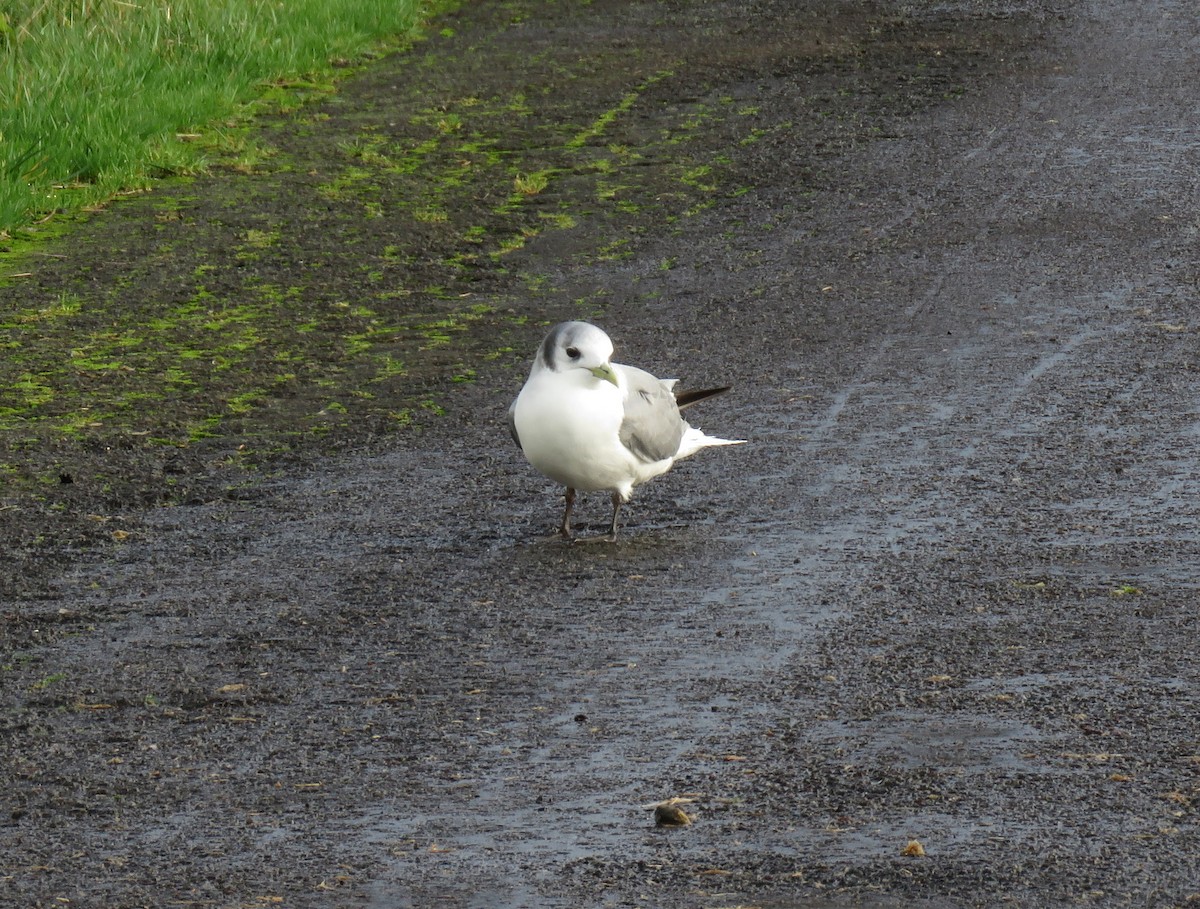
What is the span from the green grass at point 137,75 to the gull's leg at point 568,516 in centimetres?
496

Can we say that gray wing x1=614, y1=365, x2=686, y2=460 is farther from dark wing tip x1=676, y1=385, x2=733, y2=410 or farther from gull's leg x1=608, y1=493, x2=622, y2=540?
gull's leg x1=608, y1=493, x2=622, y2=540

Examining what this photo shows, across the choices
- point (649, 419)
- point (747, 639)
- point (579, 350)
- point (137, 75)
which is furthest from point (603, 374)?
point (137, 75)

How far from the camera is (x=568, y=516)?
646 cm

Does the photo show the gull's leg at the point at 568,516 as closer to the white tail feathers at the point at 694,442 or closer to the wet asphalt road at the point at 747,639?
the wet asphalt road at the point at 747,639

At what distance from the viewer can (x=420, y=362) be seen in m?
8.30

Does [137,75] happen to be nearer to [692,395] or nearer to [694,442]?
[692,395]

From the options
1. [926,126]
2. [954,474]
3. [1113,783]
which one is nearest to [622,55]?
[926,126]

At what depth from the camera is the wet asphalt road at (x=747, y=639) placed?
4113 mm

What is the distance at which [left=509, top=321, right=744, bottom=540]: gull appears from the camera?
609 cm

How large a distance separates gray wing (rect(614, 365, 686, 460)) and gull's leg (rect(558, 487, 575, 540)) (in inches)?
12.4

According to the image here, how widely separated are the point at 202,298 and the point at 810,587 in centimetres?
450

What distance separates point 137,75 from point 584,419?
747cm

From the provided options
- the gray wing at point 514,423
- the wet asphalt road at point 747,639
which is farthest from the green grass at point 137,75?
the gray wing at point 514,423

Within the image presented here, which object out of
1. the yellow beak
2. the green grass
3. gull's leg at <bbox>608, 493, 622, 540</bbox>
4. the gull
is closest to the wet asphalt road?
gull's leg at <bbox>608, 493, 622, 540</bbox>
